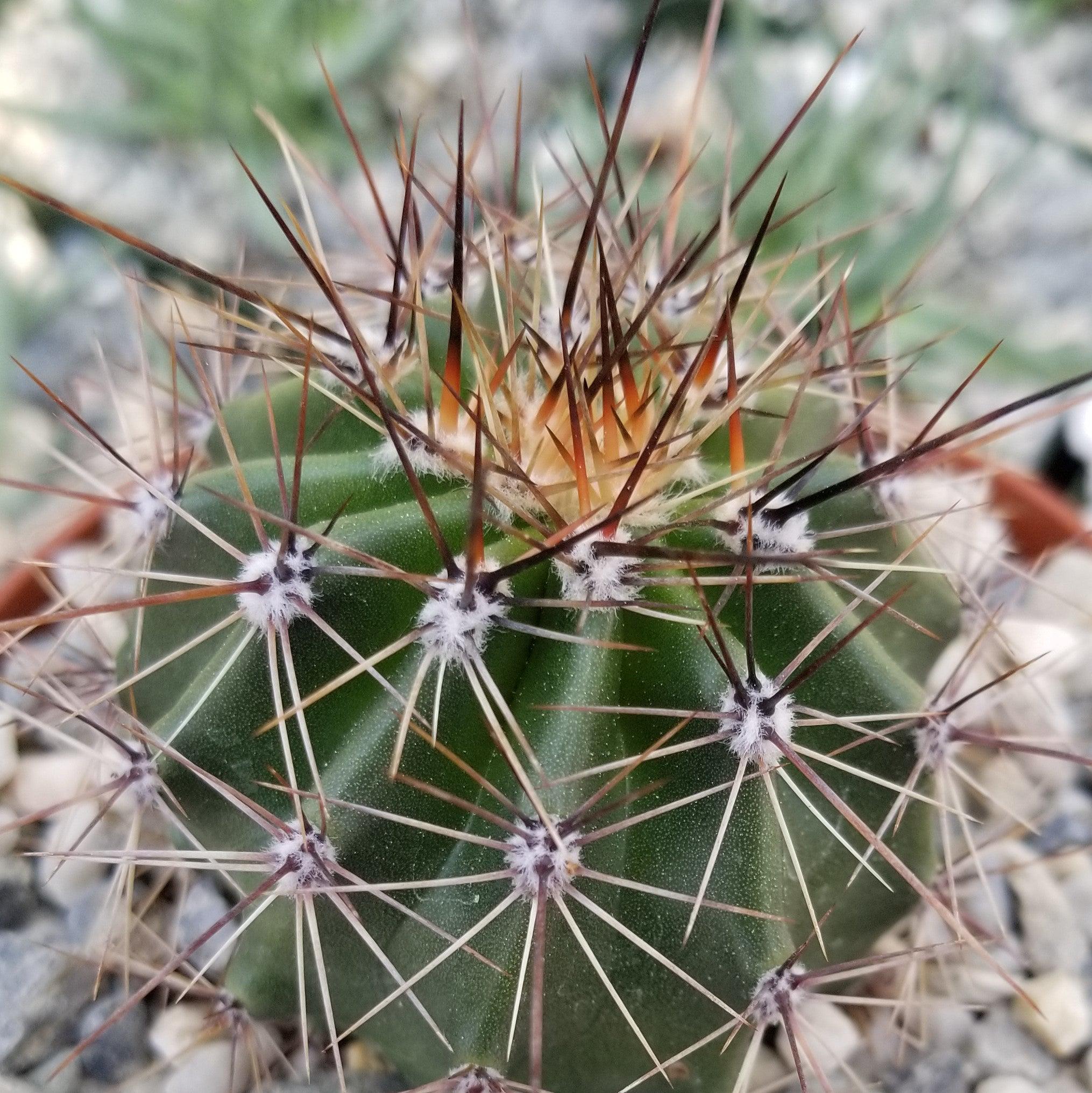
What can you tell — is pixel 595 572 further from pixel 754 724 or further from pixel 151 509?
pixel 151 509

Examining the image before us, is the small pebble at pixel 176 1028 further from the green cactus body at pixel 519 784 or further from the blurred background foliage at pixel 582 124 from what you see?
the blurred background foliage at pixel 582 124

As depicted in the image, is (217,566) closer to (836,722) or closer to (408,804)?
(408,804)

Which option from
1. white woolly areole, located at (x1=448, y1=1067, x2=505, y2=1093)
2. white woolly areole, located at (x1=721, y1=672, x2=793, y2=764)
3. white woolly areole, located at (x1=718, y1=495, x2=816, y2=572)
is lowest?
white woolly areole, located at (x1=448, y1=1067, x2=505, y2=1093)

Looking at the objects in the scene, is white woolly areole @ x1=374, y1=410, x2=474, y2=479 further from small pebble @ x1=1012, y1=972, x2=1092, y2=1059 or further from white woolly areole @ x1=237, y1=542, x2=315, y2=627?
small pebble @ x1=1012, y1=972, x2=1092, y2=1059

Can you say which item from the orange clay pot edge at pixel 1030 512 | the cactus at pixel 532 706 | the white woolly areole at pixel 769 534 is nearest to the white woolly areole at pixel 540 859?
the cactus at pixel 532 706

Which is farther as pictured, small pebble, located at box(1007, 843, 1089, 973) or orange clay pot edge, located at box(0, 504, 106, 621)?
orange clay pot edge, located at box(0, 504, 106, 621)

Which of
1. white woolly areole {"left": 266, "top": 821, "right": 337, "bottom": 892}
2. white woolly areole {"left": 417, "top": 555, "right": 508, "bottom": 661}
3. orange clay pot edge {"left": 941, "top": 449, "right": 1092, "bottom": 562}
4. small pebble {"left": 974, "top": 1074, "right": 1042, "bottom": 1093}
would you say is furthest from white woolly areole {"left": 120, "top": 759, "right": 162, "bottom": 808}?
orange clay pot edge {"left": 941, "top": 449, "right": 1092, "bottom": 562}

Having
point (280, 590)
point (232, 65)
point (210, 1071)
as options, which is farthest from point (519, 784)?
point (232, 65)
